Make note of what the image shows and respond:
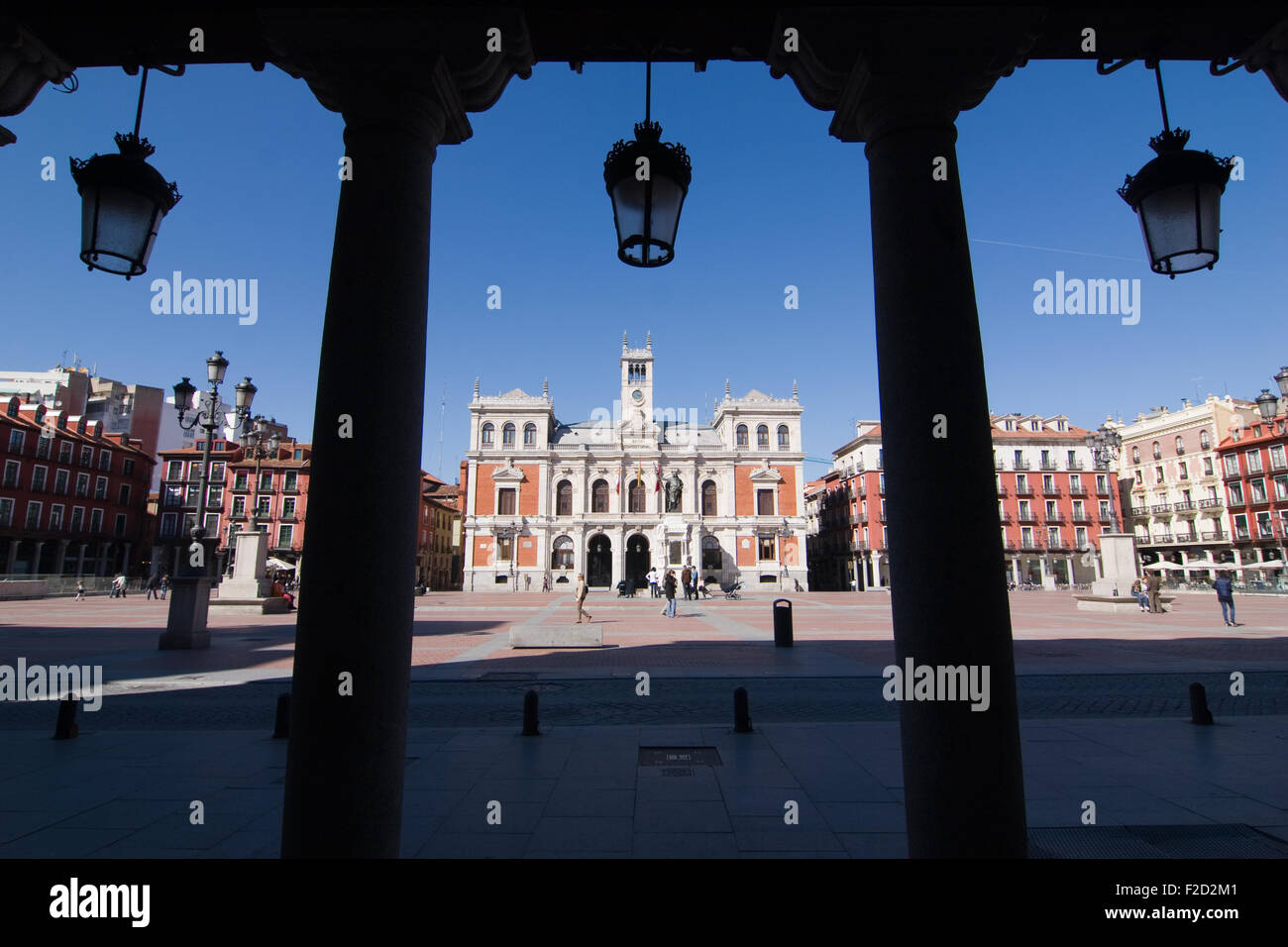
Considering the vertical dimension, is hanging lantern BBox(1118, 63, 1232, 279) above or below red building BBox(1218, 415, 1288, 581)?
below

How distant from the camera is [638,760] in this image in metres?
5.42

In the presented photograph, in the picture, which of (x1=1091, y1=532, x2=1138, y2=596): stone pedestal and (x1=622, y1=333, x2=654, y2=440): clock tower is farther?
(x1=622, y1=333, x2=654, y2=440): clock tower

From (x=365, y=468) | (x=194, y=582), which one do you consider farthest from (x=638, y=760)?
(x=194, y=582)

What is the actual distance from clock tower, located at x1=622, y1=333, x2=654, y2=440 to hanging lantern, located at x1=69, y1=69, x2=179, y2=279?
2084 inches

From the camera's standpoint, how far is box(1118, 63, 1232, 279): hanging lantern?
290 cm

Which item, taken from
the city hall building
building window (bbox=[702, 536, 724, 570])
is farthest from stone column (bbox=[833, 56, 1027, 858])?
building window (bbox=[702, 536, 724, 570])

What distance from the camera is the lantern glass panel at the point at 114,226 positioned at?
2.89 m

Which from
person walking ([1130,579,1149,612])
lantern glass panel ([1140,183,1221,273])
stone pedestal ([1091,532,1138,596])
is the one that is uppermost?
lantern glass panel ([1140,183,1221,273])

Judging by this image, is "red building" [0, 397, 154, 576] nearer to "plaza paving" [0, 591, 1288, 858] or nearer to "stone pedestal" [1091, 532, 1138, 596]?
"plaza paving" [0, 591, 1288, 858]

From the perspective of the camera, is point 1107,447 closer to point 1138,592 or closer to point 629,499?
point 1138,592

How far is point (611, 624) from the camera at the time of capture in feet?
66.2

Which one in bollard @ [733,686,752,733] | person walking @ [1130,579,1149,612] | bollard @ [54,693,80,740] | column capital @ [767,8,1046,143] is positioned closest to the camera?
column capital @ [767,8,1046,143]

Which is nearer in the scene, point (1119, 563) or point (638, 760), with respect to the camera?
point (638, 760)

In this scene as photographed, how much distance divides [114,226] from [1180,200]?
4.85m
